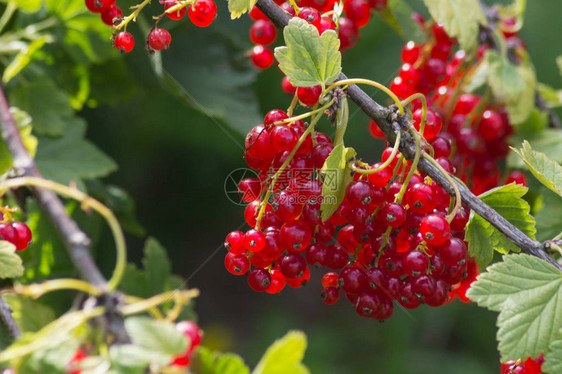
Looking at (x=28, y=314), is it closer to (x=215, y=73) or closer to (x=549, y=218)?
(x=215, y=73)

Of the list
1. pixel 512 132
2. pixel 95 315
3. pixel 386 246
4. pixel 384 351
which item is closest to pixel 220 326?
pixel 384 351

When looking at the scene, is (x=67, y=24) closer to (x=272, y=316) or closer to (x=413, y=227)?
(x=413, y=227)

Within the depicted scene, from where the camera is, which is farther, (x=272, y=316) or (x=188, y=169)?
(x=272, y=316)

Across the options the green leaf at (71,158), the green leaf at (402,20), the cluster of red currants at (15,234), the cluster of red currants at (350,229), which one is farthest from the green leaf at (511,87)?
the cluster of red currants at (15,234)

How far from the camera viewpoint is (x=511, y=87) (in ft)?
3.37

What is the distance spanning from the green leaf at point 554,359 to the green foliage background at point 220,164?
545 mm

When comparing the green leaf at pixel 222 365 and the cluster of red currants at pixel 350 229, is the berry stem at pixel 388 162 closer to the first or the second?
the cluster of red currants at pixel 350 229

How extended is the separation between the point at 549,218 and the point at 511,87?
0.78ft

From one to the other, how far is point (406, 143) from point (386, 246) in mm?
125

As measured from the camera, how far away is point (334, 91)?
64cm

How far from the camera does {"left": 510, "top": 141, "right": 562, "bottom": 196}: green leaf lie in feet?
2.26

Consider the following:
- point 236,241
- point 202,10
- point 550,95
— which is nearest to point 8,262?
point 236,241

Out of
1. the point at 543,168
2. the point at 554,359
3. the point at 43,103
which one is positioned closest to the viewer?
the point at 554,359

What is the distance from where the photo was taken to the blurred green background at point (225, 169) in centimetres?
111
